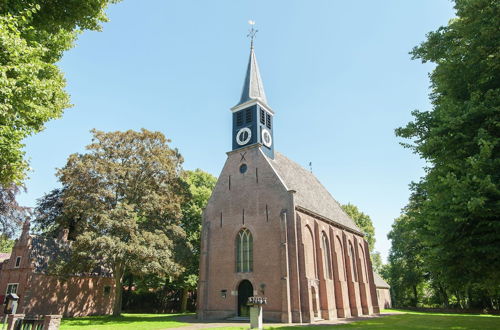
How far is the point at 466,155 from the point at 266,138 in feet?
67.9

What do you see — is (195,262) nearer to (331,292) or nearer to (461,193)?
(331,292)

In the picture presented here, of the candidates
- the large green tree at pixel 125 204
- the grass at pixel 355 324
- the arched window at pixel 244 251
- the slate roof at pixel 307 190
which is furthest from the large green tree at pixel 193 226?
the grass at pixel 355 324

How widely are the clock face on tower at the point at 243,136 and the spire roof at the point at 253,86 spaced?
318 centimetres

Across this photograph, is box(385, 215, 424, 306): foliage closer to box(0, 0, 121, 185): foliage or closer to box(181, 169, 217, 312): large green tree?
box(181, 169, 217, 312): large green tree

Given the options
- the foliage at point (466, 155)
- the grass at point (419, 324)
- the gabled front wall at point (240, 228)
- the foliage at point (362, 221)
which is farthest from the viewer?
the foliage at point (362, 221)

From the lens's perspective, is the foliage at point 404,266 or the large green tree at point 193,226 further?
the foliage at point 404,266

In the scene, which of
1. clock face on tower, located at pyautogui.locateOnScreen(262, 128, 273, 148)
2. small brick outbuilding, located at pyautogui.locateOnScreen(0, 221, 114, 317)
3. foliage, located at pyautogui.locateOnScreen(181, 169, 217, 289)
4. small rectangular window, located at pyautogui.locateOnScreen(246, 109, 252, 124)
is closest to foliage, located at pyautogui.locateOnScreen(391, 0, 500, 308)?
clock face on tower, located at pyautogui.locateOnScreen(262, 128, 273, 148)

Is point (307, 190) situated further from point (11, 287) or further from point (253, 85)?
point (11, 287)

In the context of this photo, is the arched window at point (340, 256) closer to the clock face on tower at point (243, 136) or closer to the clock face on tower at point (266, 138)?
the clock face on tower at point (266, 138)

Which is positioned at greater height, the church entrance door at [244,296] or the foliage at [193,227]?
the foliage at [193,227]

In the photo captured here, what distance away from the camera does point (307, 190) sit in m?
34.3

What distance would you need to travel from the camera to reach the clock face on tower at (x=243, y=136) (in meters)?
31.2

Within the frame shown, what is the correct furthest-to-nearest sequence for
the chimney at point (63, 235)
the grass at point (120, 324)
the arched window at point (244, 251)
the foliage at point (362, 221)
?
the foliage at point (362, 221) → the chimney at point (63, 235) → the arched window at point (244, 251) → the grass at point (120, 324)

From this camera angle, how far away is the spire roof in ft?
109
